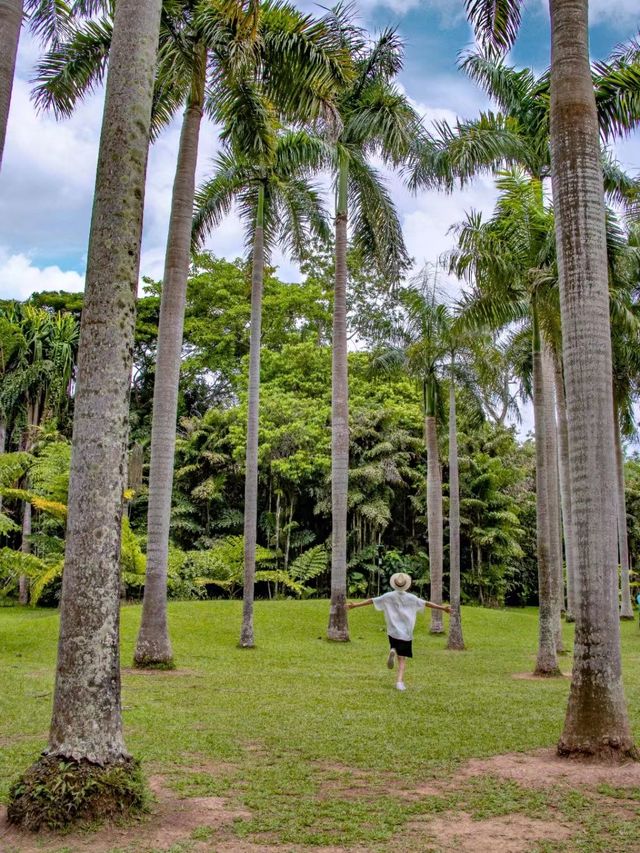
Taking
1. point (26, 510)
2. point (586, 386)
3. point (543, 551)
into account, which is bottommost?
point (543, 551)

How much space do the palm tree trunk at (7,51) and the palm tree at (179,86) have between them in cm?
431

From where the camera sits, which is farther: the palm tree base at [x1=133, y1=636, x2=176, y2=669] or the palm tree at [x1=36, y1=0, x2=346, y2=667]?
the palm tree base at [x1=133, y1=636, x2=176, y2=669]

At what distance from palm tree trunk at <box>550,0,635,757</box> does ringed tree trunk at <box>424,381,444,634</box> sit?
1393 cm

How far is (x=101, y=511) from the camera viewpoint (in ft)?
15.5

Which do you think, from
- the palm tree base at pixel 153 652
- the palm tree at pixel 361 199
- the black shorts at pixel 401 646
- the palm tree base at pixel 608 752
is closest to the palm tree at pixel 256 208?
the palm tree at pixel 361 199

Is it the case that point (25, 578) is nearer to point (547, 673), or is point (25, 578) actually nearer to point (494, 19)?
point (547, 673)

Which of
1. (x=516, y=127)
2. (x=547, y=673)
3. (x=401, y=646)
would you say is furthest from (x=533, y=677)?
(x=516, y=127)

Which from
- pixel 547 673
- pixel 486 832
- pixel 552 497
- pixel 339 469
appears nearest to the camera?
pixel 486 832

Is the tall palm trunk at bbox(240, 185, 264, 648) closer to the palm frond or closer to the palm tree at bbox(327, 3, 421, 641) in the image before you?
the palm tree at bbox(327, 3, 421, 641)

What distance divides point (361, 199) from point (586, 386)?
14.1 metres

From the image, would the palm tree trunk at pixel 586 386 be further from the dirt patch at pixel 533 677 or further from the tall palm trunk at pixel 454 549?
the tall palm trunk at pixel 454 549

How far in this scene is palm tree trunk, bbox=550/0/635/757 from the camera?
6219 mm

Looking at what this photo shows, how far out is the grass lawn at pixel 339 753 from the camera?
172 inches

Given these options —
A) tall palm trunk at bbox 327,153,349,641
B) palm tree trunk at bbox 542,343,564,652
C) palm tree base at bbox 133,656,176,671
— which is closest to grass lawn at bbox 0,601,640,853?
palm tree base at bbox 133,656,176,671
